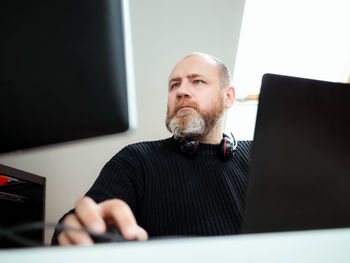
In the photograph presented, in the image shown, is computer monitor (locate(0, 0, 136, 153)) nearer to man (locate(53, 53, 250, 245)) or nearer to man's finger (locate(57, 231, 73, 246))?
man's finger (locate(57, 231, 73, 246))

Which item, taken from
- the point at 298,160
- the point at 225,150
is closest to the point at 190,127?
the point at 225,150

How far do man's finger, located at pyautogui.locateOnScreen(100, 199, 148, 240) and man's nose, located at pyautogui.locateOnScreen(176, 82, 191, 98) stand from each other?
0.92m

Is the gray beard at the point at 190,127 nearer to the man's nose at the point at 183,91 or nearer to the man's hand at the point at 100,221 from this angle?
the man's nose at the point at 183,91

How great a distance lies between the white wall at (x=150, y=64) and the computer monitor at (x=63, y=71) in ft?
4.05

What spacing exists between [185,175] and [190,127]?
31 cm

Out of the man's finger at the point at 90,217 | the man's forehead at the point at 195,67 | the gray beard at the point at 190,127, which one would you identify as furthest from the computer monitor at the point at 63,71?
the man's forehead at the point at 195,67

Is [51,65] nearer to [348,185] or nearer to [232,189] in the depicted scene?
[348,185]

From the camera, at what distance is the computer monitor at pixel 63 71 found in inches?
13.5

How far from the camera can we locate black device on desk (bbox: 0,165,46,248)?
3.71ft

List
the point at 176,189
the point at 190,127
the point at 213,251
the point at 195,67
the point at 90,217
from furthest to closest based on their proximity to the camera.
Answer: the point at 195,67
the point at 190,127
the point at 176,189
the point at 90,217
the point at 213,251

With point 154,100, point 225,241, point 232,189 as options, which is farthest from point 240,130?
point 225,241

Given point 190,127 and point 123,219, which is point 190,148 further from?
point 123,219

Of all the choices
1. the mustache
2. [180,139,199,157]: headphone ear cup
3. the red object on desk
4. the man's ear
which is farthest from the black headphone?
the red object on desk

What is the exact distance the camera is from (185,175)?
1.04 meters
